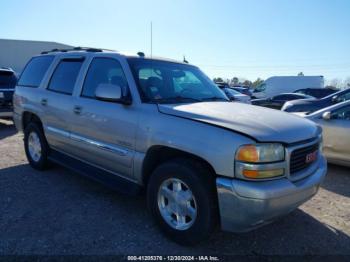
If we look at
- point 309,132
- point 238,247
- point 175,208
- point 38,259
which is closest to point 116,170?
point 175,208

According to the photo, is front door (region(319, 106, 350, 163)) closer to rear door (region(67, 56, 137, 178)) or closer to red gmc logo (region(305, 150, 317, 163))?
red gmc logo (region(305, 150, 317, 163))

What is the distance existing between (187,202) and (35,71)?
155 inches

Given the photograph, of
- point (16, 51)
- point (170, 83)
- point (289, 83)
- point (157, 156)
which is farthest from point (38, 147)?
point (16, 51)

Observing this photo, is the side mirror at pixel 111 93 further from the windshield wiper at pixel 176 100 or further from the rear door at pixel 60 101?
the rear door at pixel 60 101

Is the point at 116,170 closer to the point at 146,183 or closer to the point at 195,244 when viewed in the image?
the point at 146,183

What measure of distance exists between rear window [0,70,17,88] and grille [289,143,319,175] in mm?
9939

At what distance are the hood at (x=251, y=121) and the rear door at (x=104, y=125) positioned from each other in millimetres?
548

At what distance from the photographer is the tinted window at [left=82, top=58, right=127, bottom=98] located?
384 cm

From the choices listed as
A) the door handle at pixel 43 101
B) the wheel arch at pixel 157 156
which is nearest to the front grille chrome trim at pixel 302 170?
the wheel arch at pixel 157 156

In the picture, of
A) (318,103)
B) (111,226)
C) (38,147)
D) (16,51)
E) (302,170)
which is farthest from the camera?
(16,51)

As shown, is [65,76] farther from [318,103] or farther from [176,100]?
[318,103]

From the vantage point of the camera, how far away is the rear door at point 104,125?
11.7 ft

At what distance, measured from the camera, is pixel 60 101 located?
4.59 metres

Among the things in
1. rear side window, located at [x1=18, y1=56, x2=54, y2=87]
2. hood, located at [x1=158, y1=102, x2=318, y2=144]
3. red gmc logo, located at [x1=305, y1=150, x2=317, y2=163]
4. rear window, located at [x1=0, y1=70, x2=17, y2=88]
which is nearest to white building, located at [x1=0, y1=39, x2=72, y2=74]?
rear window, located at [x1=0, y1=70, x2=17, y2=88]
